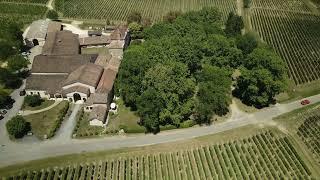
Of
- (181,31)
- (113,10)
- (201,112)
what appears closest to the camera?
(201,112)

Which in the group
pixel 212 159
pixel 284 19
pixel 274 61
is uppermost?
pixel 274 61

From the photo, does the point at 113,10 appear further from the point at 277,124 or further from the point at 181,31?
the point at 277,124

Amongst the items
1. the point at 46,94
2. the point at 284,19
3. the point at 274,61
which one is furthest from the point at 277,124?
the point at 284,19

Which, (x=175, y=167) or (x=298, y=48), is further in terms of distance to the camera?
(x=298, y=48)

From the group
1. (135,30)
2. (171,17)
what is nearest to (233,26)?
(171,17)

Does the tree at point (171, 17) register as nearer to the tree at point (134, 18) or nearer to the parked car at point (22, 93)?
the tree at point (134, 18)

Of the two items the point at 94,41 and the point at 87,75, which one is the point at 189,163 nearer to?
the point at 87,75

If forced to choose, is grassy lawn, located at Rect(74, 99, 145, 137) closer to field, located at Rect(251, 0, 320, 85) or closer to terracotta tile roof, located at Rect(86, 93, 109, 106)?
terracotta tile roof, located at Rect(86, 93, 109, 106)

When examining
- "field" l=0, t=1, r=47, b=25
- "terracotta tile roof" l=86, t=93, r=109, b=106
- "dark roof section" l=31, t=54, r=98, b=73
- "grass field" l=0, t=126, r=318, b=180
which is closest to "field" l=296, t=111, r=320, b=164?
"grass field" l=0, t=126, r=318, b=180

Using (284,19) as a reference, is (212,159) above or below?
above
